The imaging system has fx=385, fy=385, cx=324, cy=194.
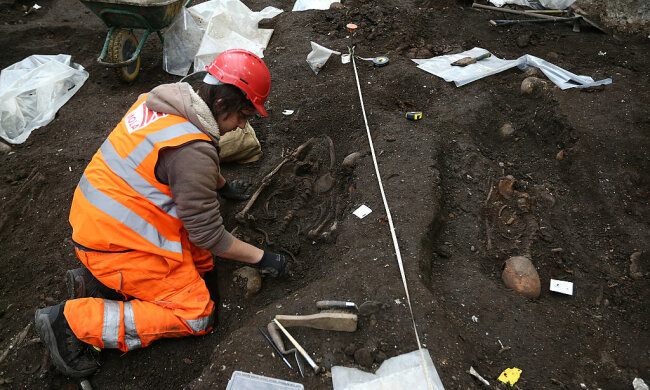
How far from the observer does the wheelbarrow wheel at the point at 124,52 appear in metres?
5.08

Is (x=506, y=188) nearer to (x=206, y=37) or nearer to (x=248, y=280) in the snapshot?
(x=248, y=280)

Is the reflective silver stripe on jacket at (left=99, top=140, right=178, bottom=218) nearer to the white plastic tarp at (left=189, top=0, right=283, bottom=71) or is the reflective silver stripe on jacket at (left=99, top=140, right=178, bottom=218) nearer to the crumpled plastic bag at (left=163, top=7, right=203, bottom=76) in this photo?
the white plastic tarp at (left=189, top=0, right=283, bottom=71)

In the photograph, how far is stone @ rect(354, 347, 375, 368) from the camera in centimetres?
216

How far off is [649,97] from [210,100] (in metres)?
4.61

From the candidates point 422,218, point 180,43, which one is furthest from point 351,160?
point 180,43

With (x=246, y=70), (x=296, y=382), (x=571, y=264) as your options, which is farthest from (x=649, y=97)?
(x=296, y=382)

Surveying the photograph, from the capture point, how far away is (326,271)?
2824 millimetres

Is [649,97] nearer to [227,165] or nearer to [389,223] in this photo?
[389,223]

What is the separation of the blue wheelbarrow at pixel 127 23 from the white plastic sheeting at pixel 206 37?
24cm

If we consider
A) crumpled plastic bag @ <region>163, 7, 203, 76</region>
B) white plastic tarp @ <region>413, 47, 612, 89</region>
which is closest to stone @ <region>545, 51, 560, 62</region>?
white plastic tarp @ <region>413, 47, 612, 89</region>

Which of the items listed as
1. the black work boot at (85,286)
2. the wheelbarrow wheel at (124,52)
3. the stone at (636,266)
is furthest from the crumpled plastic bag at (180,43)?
the stone at (636,266)

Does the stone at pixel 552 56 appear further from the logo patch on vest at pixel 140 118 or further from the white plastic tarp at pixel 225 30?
the logo patch on vest at pixel 140 118

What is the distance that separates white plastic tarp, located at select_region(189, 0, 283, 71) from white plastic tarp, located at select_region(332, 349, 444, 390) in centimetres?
457

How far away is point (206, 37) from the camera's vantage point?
5.34 meters
